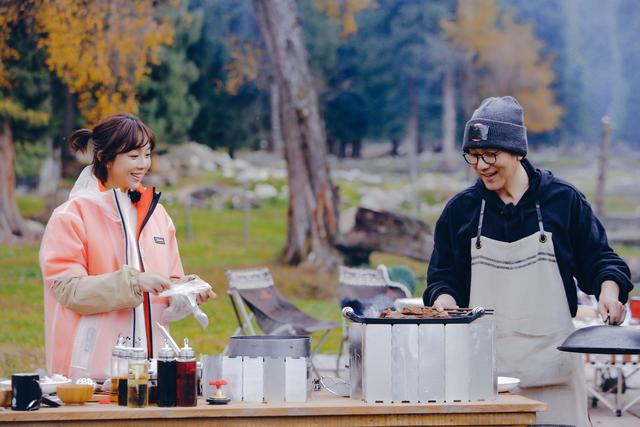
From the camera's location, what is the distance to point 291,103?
10938mm

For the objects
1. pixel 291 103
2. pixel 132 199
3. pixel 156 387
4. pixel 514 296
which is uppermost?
pixel 291 103

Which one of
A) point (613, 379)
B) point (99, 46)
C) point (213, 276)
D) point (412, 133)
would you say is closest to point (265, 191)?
point (213, 276)

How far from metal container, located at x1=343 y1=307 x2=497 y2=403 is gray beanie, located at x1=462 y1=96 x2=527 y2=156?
0.70 m

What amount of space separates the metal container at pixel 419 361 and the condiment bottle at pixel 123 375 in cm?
63

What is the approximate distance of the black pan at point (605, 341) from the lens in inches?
120

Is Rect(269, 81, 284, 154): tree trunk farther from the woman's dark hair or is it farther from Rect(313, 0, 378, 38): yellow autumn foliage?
the woman's dark hair

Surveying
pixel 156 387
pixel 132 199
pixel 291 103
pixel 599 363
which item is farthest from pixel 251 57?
pixel 156 387

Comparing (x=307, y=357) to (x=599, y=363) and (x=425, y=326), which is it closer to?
(x=425, y=326)

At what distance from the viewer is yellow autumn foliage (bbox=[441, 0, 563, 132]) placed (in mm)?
11367

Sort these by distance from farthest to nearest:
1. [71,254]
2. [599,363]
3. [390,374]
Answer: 1. [599,363]
2. [71,254]
3. [390,374]

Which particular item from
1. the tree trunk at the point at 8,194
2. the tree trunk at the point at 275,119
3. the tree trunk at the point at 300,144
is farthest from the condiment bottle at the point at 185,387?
the tree trunk at the point at 275,119

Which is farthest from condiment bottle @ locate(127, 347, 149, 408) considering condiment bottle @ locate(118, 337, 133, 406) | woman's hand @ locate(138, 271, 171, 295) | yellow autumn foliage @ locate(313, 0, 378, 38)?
yellow autumn foliage @ locate(313, 0, 378, 38)

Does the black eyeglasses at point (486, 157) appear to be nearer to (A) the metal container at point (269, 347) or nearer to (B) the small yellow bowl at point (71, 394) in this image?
(A) the metal container at point (269, 347)

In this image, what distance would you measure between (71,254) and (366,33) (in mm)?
8097
